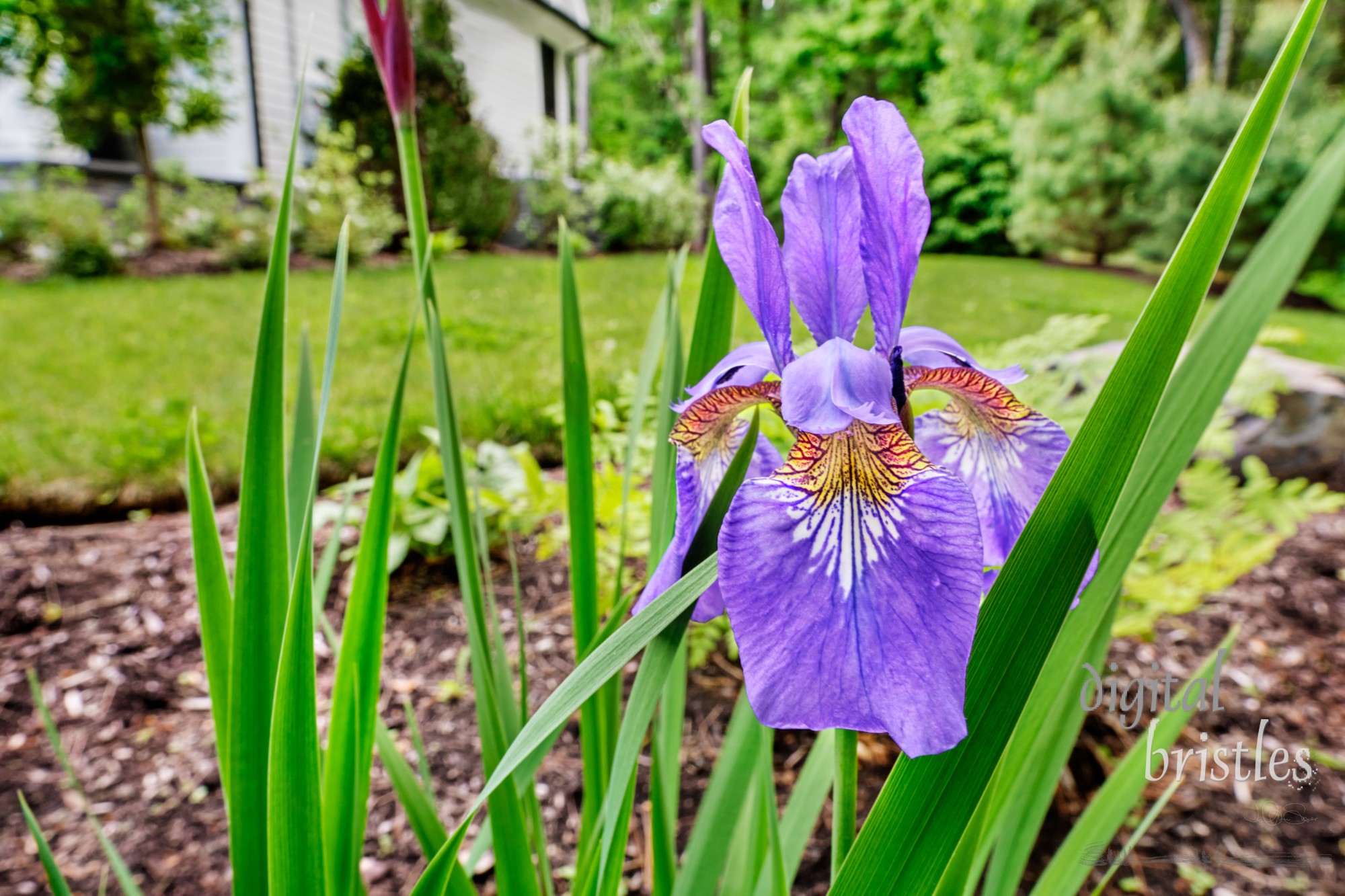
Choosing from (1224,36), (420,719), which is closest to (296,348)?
(420,719)

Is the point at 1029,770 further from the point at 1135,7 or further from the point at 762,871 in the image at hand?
the point at 1135,7

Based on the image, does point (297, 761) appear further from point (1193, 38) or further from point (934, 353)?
point (1193, 38)

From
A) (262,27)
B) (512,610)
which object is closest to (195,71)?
(262,27)

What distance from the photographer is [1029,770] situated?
0.66 metres

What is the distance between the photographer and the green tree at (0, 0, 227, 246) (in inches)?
213

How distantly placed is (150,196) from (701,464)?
7075 millimetres

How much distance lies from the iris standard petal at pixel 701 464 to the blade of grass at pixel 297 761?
0.69ft

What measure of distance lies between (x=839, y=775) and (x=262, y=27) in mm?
8032

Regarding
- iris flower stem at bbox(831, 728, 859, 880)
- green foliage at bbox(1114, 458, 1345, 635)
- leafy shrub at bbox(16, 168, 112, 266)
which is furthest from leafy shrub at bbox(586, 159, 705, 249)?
iris flower stem at bbox(831, 728, 859, 880)

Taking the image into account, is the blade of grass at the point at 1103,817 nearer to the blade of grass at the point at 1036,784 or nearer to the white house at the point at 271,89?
the blade of grass at the point at 1036,784

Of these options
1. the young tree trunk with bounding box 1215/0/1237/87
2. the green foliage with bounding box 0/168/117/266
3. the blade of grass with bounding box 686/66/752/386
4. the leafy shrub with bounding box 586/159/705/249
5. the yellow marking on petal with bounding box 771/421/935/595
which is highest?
the young tree trunk with bounding box 1215/0/1237/87

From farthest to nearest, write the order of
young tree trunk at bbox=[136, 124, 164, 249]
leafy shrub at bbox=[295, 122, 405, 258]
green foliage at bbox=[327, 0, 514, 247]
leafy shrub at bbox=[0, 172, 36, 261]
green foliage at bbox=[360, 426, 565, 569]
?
green foliage at bbox=[327, 0, 514, 247] < leafy shrub at bbox=[295, 122, 405, 258] < young tree trunk at bbox=[136, 124, 164, 249] < leafy shrub at bbox=[0, 172, 36, 261] < green foliage at bbox=[360, 426, 565, 569]

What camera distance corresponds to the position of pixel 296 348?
3.56 meters

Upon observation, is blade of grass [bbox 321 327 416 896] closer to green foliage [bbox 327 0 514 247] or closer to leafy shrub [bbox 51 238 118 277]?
green foliage [bbox 327 0 514 247]
